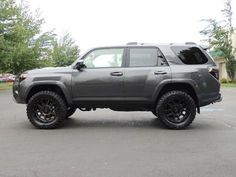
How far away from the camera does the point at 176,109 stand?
10164 millimetres

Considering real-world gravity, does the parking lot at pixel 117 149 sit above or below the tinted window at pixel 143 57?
below

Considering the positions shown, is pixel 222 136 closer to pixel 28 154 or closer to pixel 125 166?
pixel 125 166

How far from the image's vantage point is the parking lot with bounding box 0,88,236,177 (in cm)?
630

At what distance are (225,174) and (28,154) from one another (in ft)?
10.3

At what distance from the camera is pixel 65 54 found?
78438 millimetres

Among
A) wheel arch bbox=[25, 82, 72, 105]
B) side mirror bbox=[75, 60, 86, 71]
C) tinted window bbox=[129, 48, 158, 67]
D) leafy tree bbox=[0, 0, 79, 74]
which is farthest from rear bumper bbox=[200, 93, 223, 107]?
leafy tree bbox=[0, 0, 79, 74]

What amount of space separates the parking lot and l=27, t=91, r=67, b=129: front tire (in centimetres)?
22

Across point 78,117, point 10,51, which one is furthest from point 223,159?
point 10,51

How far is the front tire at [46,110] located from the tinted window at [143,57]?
1830mm

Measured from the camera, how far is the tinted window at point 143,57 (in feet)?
33.9

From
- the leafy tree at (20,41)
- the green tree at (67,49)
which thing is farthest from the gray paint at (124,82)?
the green tree at (67,49)

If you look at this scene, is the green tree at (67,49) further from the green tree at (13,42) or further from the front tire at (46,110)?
the front tire at (46,110)

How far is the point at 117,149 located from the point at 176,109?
278 centimetres

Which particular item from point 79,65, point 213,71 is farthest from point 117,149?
point 213,71
